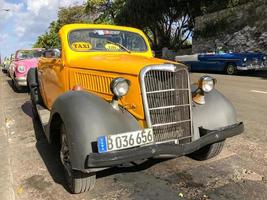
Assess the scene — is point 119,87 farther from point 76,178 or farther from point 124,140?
point 76,178

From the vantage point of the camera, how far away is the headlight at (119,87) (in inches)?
173

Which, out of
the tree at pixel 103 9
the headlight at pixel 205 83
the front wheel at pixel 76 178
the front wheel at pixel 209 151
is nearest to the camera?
the front wheel at pixel 76 178

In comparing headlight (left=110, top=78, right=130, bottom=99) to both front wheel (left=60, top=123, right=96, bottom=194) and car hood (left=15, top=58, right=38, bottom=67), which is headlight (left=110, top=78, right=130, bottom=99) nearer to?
front wheel (left=60, top=123, right=96, bottom=194)

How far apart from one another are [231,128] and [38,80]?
4865mm

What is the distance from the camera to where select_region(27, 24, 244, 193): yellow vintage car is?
13.3 ft

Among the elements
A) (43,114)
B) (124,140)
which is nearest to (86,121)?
(124,140)

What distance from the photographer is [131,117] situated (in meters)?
4.52

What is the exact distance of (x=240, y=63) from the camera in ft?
60.2

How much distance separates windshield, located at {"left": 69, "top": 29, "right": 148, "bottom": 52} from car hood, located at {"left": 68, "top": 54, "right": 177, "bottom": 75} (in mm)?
307

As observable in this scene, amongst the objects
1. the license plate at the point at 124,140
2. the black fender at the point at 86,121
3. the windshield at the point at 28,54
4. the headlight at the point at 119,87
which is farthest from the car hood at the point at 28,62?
the license plate at the point at 124,140

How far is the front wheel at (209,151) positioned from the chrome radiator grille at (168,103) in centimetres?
70

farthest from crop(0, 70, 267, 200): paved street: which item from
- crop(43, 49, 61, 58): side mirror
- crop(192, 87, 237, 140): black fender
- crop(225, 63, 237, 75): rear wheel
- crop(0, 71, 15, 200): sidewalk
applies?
crop(225, 63, 237, 75): rear wheel

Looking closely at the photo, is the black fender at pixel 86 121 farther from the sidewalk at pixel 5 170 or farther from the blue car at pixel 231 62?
the blue car at pixel 231 62

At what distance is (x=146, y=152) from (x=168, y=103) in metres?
0.77
